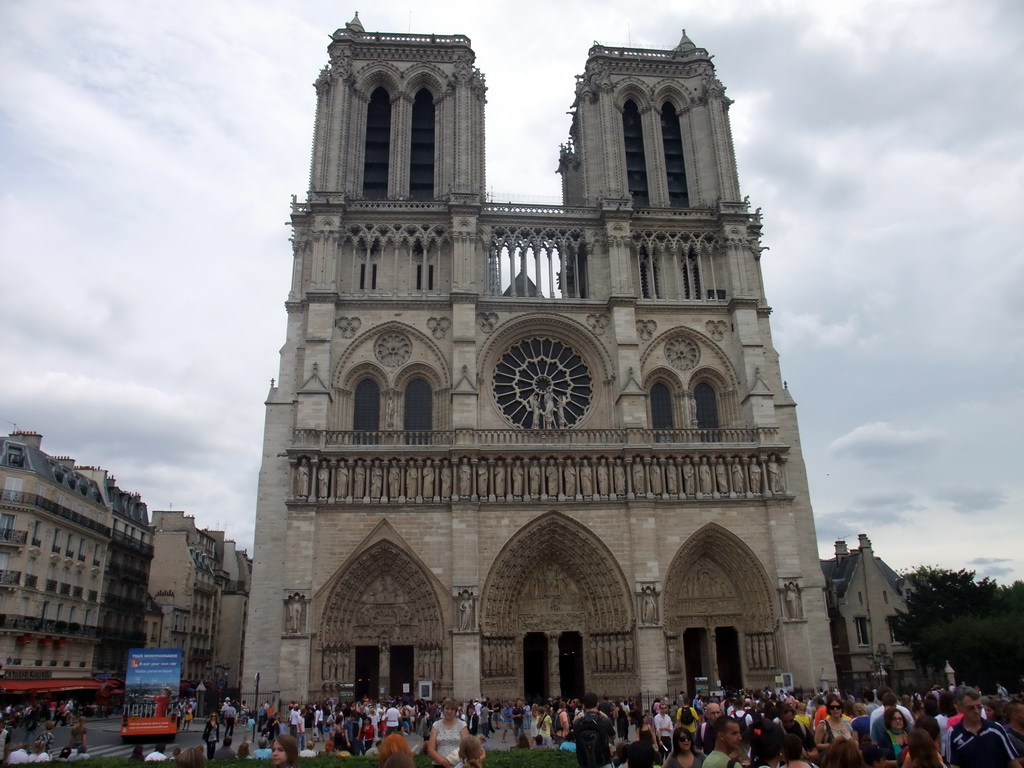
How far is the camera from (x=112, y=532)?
1282 inches

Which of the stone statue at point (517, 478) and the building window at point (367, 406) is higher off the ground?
the building window at point (367, 406)

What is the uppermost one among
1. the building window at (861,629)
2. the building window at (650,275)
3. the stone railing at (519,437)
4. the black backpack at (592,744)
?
the building window at (650,275)

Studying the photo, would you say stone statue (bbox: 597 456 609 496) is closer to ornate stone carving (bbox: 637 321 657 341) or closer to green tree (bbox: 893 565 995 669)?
ornate stone carving (bbox: 637 321 657 341)

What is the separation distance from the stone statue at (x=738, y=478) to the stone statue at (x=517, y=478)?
6727 mm

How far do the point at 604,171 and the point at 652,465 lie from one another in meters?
11.2

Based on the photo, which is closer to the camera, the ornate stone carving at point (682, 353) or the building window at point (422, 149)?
the ornate stone carving at point (682, 353)

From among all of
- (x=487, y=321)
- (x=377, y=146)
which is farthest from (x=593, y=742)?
(x=377, y=146)

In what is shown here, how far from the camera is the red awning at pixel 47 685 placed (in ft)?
78.3

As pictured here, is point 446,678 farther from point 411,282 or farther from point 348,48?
point 348,48

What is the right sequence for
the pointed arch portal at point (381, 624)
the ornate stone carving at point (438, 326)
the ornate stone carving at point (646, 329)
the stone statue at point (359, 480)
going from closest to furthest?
the pointed arch portal at point (381, 624) < the stone statue at point (359, 480) < the ornate stone carving at point (438, 326) < the ornate stone carving at point (646, 329)

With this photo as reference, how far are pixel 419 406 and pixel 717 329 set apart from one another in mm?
10618

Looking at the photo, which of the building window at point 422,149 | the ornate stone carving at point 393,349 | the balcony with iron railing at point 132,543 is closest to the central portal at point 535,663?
the ornate stone carving at point 393,349

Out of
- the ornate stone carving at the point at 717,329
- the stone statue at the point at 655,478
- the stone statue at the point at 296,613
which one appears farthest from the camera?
the ornate stone carving at the point at 717,329

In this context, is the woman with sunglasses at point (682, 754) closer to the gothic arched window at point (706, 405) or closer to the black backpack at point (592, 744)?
the black backpack at point (592, 744)
